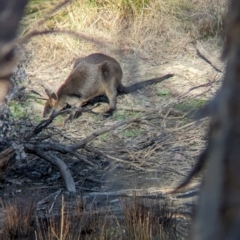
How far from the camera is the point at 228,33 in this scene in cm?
177

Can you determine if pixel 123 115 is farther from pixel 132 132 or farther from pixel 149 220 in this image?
pixel 149 220

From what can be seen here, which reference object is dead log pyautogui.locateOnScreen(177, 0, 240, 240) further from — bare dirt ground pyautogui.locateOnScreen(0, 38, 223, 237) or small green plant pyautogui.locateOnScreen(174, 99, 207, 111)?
small green plant pyautogui.locateOnScreen(174, 99, 207, 111)

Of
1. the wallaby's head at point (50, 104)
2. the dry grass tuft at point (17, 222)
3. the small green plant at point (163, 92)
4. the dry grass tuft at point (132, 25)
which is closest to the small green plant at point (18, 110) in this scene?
the wallaby's head at point (50, 104)

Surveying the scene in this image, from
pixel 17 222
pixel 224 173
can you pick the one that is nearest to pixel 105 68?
pixel 17 222

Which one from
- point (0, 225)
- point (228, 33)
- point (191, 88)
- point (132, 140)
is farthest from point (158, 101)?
point (228, 33)

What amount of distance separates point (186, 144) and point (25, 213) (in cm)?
291

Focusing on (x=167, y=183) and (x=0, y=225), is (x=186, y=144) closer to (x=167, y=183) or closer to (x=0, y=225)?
(x=167, y=183)

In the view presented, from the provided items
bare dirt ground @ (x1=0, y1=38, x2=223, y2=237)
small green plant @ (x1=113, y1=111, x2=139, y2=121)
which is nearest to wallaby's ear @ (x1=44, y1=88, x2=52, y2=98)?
bare dirt ground @ (x1=0, y1=38, x2=223, y2=237)

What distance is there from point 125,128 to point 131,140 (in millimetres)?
261

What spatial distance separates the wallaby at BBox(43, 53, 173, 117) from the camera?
9.66 metres

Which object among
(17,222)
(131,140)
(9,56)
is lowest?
(17,222)

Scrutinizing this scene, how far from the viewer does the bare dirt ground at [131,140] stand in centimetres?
749

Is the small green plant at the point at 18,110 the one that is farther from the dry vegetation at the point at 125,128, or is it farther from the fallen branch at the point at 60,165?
the fallen branch at the point at 60,165

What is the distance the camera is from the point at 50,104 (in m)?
9.66
